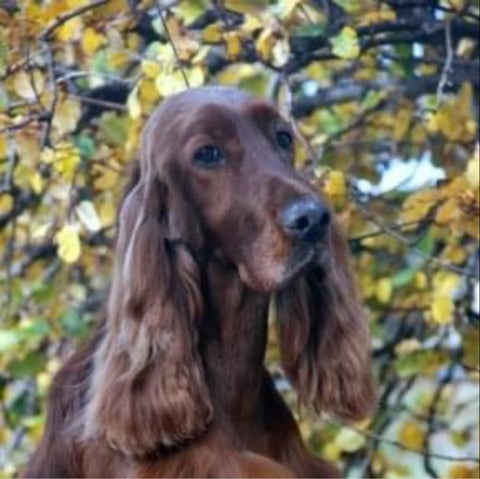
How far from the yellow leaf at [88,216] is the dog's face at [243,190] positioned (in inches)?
43.1

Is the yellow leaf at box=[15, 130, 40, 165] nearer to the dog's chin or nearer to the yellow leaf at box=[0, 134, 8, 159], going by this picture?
the yellow leaf at box=[0, 134, 8, 159]

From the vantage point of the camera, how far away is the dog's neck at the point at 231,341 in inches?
135

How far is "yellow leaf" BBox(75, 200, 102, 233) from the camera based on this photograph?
4543 millimetres

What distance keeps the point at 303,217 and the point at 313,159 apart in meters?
1.25

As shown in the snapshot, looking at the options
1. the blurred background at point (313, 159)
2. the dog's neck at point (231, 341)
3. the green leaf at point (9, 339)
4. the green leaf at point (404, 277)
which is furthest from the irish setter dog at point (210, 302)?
the green leaf at point (404, 277)

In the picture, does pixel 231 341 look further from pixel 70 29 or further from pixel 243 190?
pixel 70 29

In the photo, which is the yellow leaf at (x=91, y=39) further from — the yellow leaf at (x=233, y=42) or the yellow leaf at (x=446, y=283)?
the yellow leaf at (x=446, y=283)

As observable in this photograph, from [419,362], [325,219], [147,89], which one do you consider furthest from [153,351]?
[419,362]

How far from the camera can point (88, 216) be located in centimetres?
455

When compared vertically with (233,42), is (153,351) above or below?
above

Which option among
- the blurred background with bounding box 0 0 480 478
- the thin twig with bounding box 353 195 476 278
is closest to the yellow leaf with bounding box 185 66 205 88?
the blurred background with bounding box 0 0 480 478

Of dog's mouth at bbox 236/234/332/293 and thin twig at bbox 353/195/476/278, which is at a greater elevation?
dog's mouth at bbox 236/234/332/293

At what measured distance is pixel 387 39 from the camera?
16.0 ft

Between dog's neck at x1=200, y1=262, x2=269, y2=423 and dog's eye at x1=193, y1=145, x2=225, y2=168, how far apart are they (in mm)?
181
